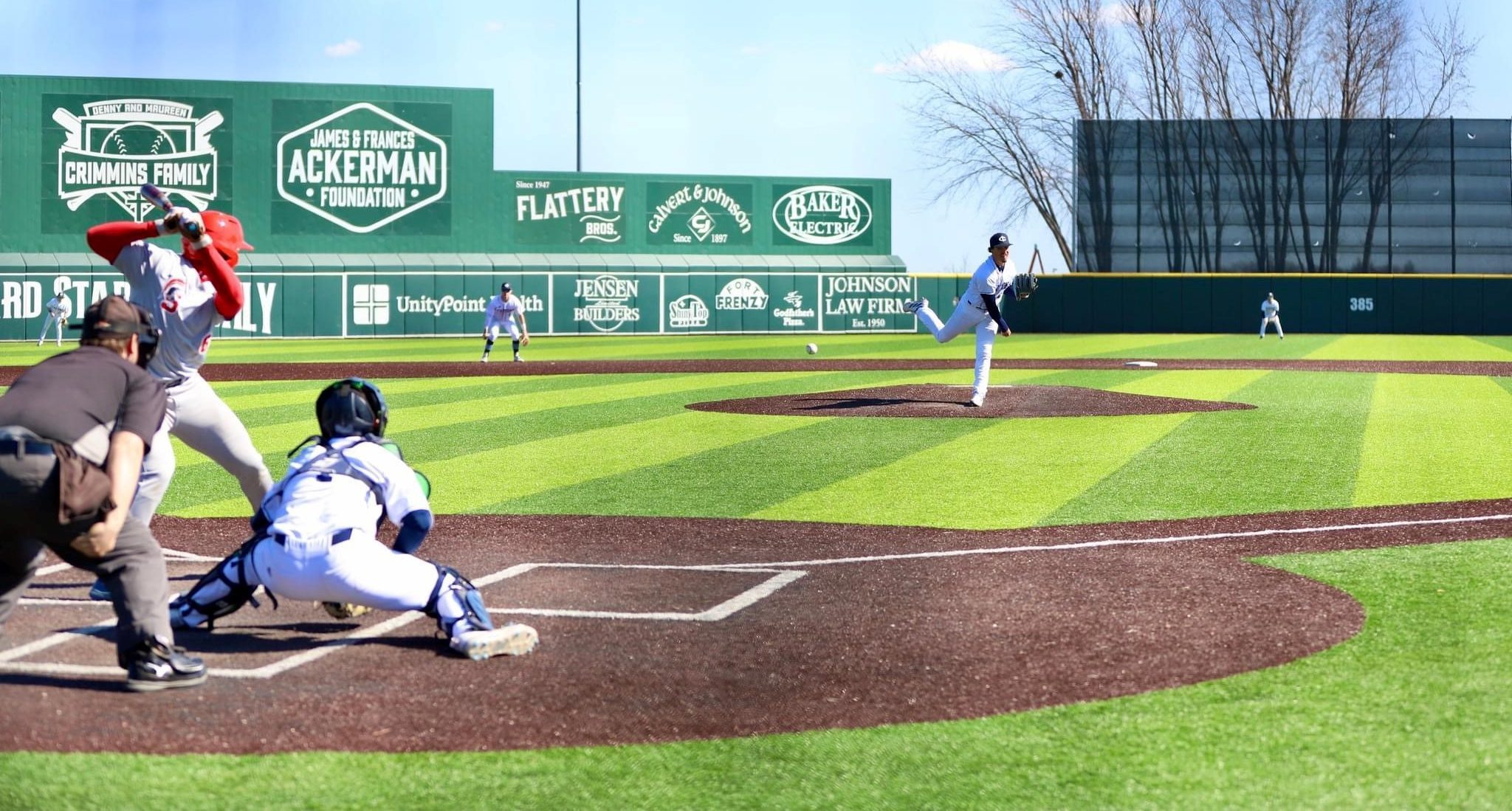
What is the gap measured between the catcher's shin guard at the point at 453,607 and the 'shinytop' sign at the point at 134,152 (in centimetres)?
4708

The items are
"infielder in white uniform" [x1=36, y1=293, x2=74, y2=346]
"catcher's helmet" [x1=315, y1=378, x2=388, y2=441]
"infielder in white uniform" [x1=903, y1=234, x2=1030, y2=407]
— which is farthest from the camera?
"infielder in white uniform" [x1=36, y1=293, x2=74, y2=346]

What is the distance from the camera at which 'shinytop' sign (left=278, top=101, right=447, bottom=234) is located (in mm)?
51844

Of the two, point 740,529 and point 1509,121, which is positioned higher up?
point 1509,121

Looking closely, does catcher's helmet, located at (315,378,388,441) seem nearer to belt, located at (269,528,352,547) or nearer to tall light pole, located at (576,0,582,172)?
belt, located at (269,528,352,547)

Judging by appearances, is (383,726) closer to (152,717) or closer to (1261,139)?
(152,717)

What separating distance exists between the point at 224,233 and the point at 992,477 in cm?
672

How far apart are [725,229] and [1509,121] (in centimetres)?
2565

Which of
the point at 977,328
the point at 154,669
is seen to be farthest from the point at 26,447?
the point at 977,328

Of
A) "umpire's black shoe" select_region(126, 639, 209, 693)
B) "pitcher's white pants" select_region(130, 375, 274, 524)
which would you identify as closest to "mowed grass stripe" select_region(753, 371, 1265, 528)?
"pitcher's white pants" select_region(130, 375, 274, 524)

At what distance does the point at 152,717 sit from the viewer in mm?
5375

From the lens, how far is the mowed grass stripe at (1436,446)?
12.1m

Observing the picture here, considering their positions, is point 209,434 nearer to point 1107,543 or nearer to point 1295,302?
point 1107,543

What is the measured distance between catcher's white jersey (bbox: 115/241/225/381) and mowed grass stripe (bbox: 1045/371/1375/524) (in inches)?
210

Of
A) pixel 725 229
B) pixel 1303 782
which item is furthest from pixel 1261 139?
pixel 1303 782
